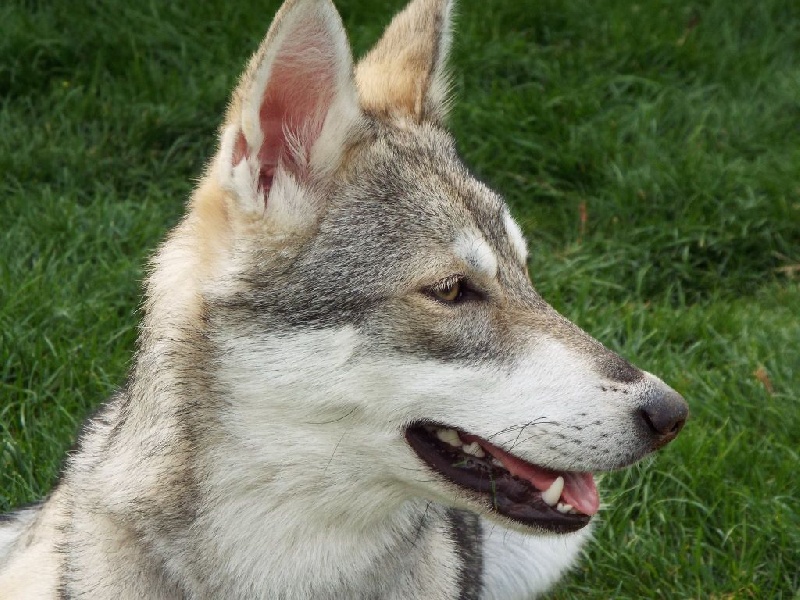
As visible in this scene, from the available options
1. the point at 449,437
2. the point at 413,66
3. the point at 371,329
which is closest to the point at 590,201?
the point at 413,66

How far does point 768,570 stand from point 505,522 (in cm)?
151

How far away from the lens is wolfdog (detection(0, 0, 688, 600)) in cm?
301

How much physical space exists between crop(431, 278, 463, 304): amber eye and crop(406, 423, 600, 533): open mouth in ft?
1.11

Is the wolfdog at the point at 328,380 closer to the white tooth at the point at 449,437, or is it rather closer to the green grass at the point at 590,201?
the white tooth at the point at 449,437

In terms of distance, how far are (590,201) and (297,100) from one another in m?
3.61

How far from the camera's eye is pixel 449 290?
3.10m

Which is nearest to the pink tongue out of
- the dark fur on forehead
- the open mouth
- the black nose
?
the open mouth

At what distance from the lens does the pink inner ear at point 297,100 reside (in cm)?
303

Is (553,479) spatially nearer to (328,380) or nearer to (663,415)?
(663,415)

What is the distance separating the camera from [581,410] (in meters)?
3.00

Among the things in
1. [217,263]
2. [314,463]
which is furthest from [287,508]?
[217,263]

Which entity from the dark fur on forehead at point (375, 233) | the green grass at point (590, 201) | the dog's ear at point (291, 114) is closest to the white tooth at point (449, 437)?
the dark fur on forehead at point (375, 233)

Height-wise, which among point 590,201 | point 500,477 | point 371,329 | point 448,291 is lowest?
point 590,201

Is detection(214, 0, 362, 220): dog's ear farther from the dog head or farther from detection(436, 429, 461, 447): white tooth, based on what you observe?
detection(436, 429, 461, 447): white tooth
